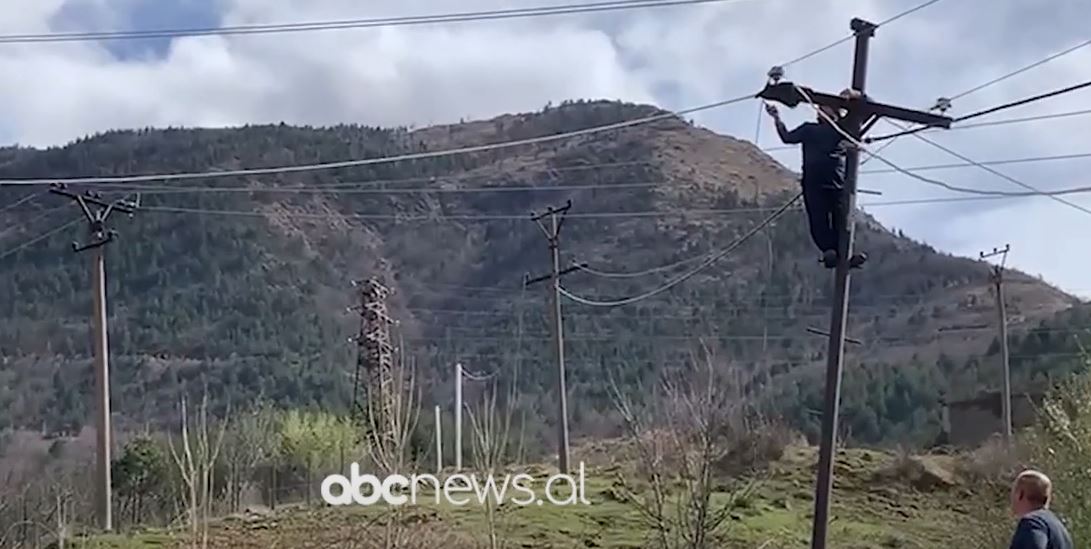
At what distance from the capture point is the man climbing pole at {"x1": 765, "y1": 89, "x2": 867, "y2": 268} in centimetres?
1488

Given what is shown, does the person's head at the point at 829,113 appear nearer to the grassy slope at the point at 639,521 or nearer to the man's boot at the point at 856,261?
the man's boot at the point at 856,261

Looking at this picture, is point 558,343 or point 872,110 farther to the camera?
point 558,343

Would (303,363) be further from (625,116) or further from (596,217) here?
(625,116)

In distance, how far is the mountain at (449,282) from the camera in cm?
6925

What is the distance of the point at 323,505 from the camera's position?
27750 mm

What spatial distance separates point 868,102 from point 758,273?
235 ft

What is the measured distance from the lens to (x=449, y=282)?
9688cm

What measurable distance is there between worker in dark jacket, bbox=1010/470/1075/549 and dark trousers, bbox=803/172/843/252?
493 centimetres

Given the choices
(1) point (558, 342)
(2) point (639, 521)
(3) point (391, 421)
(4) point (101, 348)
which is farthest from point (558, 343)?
(3) point (391, 421)

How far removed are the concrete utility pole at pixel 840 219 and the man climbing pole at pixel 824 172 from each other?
0.07 m

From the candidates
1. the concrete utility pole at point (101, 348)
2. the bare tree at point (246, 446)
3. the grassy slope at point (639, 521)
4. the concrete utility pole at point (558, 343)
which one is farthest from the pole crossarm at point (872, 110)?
the concrete utility pole at point (558, 343)

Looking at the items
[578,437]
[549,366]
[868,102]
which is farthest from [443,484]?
[549,366]

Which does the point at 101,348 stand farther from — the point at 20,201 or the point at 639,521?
the point at 20,201

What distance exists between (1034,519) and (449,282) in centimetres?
8722
